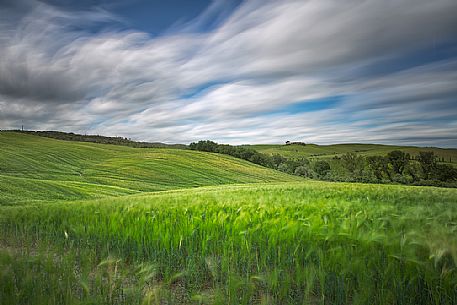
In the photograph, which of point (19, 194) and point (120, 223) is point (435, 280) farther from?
point (19, 194)

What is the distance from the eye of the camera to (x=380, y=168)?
8169 cm

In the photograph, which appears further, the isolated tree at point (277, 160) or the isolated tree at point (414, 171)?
the isolated tree at point (277, 160)

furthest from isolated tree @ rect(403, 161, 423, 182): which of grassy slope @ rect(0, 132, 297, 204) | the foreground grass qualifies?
the foreground grass

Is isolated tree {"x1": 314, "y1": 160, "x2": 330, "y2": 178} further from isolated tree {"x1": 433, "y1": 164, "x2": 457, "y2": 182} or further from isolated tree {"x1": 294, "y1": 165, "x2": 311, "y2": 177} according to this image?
isolated tree {"x1": 433, "y1": 164, "x2": 457, "y2": 182}

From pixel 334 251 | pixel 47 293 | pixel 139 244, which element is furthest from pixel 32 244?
pixel 334 251

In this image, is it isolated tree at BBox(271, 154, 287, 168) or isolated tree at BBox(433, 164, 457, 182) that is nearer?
isolated tree at BBox(433, 164, 457, 182)

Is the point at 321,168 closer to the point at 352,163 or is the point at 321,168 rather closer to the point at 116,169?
the point at 352,163

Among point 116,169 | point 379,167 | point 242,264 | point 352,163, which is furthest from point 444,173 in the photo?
point 242,264

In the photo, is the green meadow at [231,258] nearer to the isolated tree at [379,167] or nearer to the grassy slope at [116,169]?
the grassy slope at [116,169]

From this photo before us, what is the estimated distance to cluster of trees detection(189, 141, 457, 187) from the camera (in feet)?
239

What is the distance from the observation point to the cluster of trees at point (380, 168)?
7288 cm

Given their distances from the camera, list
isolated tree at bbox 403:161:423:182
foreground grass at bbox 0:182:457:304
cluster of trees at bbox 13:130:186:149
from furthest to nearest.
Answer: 1. cluster of trees at bbox 13:130:186:149
2. isolated tree at bbox 403:161:423:182
3. foreground grass at bbox 0:182:457:304

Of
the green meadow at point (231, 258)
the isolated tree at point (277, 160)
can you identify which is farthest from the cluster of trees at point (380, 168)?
the green meadow at point (231, 258)

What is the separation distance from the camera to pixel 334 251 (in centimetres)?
420
